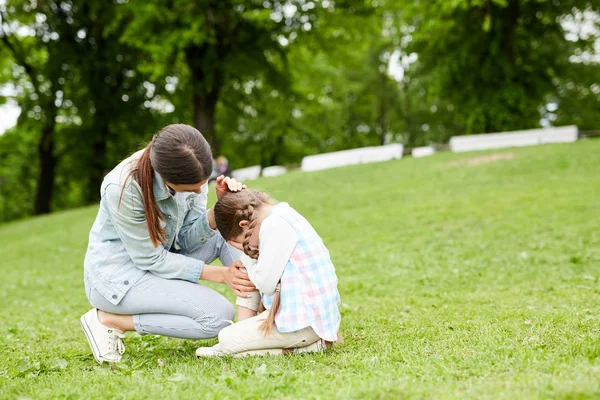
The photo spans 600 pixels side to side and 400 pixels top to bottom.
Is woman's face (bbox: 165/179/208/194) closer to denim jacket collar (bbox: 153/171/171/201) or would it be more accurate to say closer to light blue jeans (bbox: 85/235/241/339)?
denim jacket collar (bbox: 153/171/171/201)

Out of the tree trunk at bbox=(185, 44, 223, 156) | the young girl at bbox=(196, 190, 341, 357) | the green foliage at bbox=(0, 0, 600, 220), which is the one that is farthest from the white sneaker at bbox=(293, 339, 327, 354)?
the tree trunk at bbox=(185, 44, 223, 156)

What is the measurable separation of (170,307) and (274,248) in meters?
0.97

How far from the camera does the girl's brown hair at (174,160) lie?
13.4ft

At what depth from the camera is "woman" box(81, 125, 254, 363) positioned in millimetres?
4383

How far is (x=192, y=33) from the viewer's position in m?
22.4

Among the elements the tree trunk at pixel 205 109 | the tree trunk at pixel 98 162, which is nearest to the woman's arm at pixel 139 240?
the tree trunk at pixel 205 109

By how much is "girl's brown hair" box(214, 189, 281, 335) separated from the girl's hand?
0.10 m

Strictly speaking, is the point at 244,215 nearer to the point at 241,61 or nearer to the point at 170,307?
the point at 170,307

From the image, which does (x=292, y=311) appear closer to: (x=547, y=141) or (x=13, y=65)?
(x=547, y=141)

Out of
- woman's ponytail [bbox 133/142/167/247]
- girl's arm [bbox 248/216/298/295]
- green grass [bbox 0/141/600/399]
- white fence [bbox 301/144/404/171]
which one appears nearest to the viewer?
green grass [bbox 0/141/600/399]

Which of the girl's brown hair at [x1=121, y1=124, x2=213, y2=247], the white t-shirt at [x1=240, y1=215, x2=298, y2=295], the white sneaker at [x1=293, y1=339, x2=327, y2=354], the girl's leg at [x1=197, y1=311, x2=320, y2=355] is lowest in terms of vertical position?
the white sneaker at [x1=293, y1=339, x2=327, y2=354]

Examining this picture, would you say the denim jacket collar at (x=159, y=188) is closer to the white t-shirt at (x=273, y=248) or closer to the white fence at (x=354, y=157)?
the white t-shirt at (x=273, y=248)

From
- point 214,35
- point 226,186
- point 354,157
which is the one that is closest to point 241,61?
point 214,35

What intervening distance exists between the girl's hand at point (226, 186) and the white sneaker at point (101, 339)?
4.29 ft
